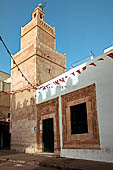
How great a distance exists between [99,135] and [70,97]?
278 cm

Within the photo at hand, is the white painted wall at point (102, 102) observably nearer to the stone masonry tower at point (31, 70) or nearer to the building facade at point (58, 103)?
the building facade at point (58, 103)

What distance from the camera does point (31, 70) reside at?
1283 centimetres

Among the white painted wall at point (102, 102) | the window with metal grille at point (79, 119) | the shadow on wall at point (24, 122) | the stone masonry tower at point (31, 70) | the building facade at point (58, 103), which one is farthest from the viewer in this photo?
the stone masonry tower at point (31, 70)

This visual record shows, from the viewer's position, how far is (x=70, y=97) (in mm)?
9195

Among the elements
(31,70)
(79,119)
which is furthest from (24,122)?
(79,119)

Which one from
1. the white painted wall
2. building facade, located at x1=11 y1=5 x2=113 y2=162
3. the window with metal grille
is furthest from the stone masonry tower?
the white painted wall

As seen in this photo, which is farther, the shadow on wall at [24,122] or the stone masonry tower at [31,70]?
the stone masonry tower at [31,70]

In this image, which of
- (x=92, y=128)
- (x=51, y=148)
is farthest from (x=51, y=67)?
(x=92, y=128)

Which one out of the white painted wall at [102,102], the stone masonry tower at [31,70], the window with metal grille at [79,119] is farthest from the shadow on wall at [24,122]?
the window with metal grille at [79,119]

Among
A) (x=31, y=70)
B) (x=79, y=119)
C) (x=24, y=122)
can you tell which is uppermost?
(x=31, y=70)

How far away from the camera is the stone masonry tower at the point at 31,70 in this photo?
12.0 m

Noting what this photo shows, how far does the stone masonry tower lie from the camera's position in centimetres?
1204

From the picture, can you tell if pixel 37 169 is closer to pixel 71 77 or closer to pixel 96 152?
pixel 96 152

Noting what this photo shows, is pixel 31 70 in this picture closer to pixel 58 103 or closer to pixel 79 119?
pixel 58 103
